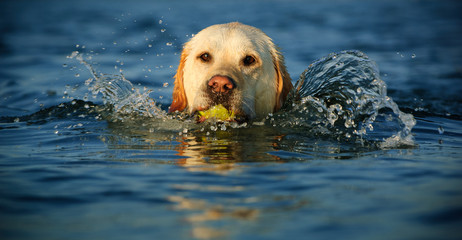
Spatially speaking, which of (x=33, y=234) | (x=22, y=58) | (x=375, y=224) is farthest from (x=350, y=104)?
(x=22, y=58)

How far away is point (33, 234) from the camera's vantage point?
2.69 meters

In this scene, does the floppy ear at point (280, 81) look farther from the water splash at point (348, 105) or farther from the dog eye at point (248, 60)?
the dog eye at point (248, 60)

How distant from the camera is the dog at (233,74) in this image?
198 inches

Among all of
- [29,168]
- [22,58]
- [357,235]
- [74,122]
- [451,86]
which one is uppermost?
[22,58]

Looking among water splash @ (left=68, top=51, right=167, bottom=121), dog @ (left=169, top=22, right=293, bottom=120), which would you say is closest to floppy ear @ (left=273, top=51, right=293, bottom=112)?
dog @ (left=169, top=22, right=293, bottom=120)

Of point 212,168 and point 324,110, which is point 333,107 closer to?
point 324,110

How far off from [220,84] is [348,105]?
2.11 m

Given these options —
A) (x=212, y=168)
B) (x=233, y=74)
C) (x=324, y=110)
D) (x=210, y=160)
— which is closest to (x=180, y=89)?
(x=233, y=74)

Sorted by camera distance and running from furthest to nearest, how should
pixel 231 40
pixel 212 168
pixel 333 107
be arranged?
1. pixel 333 107
2. pixel 231 40
3. pixel 212 168

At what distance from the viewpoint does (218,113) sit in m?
5.09

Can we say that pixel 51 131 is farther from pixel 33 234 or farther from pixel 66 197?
pixel 33 234

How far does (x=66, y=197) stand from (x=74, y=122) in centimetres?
290

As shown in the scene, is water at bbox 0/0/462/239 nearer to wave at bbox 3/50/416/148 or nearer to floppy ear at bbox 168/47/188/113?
wave at bbox 3/50/416/148

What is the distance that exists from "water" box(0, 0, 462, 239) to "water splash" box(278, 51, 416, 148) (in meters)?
0.02
